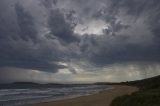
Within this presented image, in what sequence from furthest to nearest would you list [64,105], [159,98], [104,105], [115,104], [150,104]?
[64,105]
[104,105]
[115,104]
[159,98]
[150,104]

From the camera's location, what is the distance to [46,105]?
1528 inches

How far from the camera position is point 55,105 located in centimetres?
3800

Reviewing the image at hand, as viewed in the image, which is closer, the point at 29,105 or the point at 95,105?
the point at 95,105

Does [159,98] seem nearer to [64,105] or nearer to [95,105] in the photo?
[95,105]

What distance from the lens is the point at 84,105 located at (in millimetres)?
36625

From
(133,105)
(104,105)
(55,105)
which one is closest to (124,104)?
(133,105)

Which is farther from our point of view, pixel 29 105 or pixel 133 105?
pixel 29 105

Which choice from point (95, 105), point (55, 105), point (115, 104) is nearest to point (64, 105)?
point (55, 105)

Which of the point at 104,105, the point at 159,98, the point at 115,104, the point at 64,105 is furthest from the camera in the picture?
the point at 64,105

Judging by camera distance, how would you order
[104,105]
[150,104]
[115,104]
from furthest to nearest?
[104,105], [115,104], [150,104]

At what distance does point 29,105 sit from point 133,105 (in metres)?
19.6

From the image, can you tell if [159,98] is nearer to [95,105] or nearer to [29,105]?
[95,105]

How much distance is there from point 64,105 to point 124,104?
14.3 metres

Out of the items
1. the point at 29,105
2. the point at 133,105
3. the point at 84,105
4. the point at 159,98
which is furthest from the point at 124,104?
the point at 29,105
